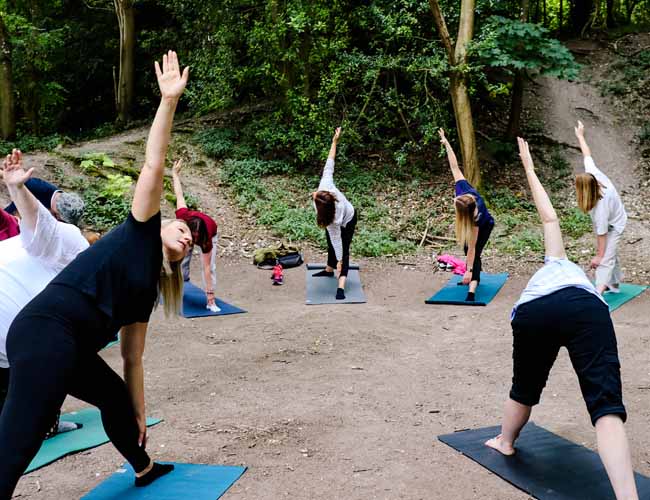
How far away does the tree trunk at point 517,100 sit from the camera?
14.0 meters

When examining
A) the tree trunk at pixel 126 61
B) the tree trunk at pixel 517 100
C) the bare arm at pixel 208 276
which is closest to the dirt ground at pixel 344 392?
the bare arm at pixel 208 276

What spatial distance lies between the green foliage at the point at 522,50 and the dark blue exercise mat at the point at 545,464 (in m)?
9.51

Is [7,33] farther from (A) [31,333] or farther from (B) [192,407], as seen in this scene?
(A) [31,333]

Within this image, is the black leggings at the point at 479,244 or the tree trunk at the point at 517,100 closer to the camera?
the black leggings at the point at 479,244

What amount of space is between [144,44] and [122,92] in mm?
1932

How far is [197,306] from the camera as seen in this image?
8383 mm

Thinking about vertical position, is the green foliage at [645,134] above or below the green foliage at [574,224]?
above

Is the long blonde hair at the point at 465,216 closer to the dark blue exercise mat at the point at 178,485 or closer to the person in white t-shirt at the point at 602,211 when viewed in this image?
the person in white t-shirt at the point at 602,211

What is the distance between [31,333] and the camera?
2529mm

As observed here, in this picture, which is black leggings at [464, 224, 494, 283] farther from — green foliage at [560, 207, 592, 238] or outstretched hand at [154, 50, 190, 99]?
outstretched hand at [154, 50, 190, 99]

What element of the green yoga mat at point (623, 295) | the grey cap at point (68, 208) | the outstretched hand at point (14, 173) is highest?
the outstretched hand at point (14, 173)

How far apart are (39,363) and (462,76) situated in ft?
37.7

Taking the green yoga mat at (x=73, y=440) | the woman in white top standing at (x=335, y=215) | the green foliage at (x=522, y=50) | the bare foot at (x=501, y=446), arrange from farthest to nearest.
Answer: the green foliage at (x=522, y=50) → the woman in white top standing at (x=335, y=215) → the green yoga mat at (x=73, y=440) → the bare foot at (x=501, y=446)

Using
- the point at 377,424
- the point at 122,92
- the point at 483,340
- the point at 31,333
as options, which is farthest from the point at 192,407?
the point at 122,92
